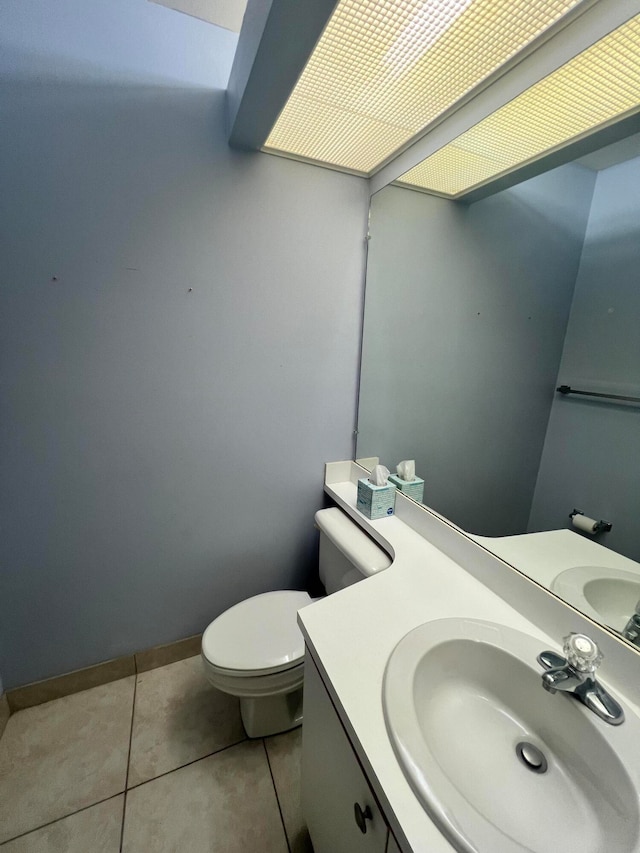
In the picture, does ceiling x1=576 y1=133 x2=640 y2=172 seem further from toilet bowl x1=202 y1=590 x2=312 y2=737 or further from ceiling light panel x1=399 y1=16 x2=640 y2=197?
toilet bowl x1=202 y1=590 x2=312 y2=737

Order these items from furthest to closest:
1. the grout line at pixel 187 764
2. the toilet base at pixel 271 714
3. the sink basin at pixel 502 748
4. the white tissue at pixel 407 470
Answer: the white tissue at pixel 407 470
the toilet base at pixel 271 714
the grout line at pixel 187 764
the sink basin at pixel 502 748

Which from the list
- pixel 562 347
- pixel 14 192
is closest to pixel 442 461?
pixel 562 347

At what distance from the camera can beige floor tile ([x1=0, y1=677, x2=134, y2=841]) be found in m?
1.07

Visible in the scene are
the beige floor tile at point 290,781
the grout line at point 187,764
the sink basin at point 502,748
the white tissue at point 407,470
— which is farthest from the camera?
the white tissue at point 407,470

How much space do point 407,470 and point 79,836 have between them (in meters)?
1.54

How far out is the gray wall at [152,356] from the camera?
3.41 feet

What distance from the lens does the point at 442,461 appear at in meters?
1.32

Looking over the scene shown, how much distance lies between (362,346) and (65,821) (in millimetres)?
1920

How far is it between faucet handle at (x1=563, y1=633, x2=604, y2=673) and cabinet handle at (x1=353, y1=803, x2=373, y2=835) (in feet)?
1.48

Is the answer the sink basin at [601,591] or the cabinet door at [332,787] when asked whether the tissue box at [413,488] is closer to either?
the sink basin at [601,591]

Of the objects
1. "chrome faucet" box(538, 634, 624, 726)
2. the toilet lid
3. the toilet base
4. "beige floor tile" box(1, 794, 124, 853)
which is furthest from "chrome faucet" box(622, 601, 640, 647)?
"beige floor tile" box(1, 794, 124, 853)

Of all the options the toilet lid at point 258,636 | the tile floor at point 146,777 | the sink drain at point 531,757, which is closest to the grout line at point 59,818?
the tile floor at point 146,777

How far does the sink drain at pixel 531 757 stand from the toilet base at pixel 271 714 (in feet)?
2.67

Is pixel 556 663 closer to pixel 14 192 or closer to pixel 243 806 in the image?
pixel 243 806
